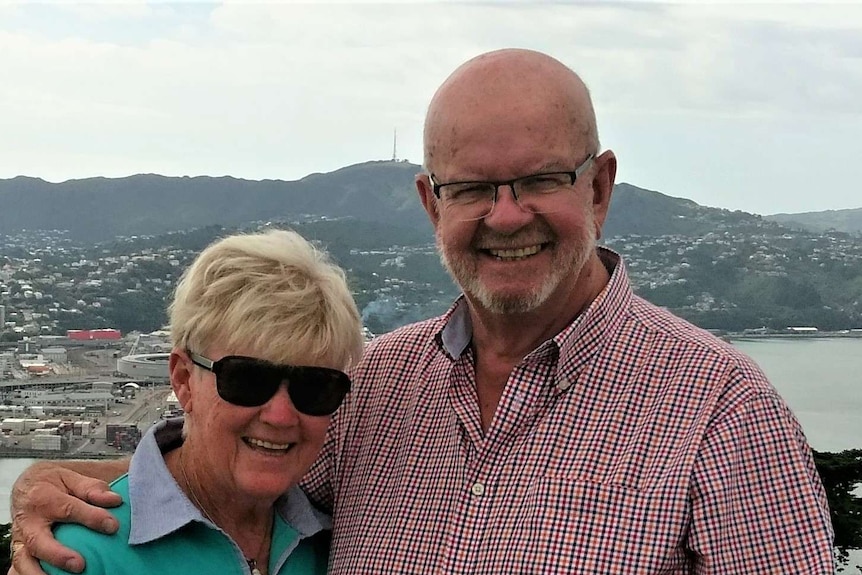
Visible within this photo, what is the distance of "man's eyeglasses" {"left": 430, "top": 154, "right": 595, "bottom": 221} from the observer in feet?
7.48

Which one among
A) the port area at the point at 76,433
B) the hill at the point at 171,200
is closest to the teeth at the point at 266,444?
the port area at the point at 76,433

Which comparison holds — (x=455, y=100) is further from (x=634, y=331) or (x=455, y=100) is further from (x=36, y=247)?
(x=36, y=247)

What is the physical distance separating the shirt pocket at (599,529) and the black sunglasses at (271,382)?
1.77 ft

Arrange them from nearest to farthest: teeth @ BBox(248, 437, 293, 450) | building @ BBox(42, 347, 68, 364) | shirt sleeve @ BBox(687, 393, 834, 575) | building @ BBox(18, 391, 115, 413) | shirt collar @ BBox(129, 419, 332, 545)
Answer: shirt sleeve @ BBox(687, 393, 834, 575) < shirt collar @ BBox(129, 419, 332, 545) < teeth @ BBox(248, 437, 293, 450) < building @ BBox(18, 391, 115, 413) < building @ BBox(42, 347, 68, 364)

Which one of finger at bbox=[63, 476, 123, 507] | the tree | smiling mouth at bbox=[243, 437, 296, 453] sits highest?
smiling mouth at bbox=[243, 437, 296, 453]

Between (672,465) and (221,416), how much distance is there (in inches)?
41.0

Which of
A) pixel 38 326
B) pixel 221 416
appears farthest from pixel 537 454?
pixel 38 326

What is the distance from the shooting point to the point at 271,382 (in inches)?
84.6

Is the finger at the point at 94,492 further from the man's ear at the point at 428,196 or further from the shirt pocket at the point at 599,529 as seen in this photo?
the man's ear at the point at 428,196

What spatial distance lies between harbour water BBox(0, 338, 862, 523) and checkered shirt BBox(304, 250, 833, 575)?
599 cm

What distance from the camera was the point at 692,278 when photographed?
15195 millimetres

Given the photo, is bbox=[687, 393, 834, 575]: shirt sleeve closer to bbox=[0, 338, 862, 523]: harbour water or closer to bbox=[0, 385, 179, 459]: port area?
bbox=[0, 385, 179, 459]: port area

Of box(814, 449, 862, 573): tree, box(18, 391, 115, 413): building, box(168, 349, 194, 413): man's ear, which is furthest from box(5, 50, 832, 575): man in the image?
box(18, 391, 115, 413): building

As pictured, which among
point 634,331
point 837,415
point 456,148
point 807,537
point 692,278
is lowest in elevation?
point 837,415
